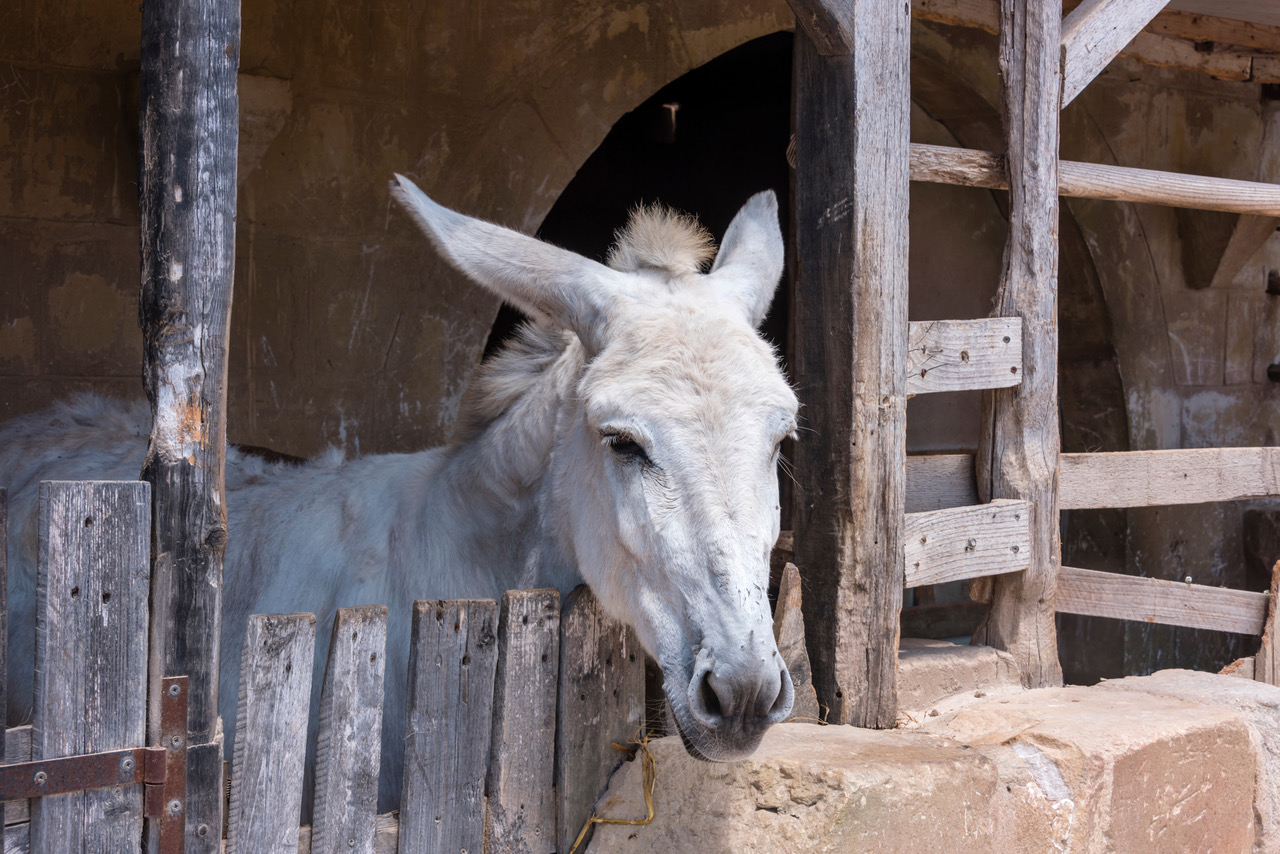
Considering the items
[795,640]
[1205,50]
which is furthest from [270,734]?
[1205,50]

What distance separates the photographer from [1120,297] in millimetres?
6344

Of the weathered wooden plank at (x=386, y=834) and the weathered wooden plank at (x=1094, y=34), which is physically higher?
the weathered wooden plank at (x=1094, y=34)

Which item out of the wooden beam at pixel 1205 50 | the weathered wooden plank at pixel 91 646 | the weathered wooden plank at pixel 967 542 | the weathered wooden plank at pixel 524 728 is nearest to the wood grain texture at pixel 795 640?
the weathered wooden plank at pixel 967 542

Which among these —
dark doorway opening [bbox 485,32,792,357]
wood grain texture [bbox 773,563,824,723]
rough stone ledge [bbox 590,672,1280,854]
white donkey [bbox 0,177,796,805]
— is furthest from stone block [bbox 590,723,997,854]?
dark doorway opening [bbox 485,32,792,357]

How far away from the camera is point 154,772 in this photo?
1.90m

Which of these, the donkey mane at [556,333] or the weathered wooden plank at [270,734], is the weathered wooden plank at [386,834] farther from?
the donkey mane at [556,333]

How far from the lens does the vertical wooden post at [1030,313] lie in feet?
11.4

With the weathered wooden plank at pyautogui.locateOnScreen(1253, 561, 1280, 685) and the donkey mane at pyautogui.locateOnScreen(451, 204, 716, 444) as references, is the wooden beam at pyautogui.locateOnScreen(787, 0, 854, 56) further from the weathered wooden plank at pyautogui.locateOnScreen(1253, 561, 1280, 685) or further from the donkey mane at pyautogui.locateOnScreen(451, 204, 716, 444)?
the weathered wooden plank at pyautogui.locateOnScreen(1253, 561, 1280, 685)

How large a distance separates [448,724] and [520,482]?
0.64 m

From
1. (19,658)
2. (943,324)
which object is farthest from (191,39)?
(943,324)

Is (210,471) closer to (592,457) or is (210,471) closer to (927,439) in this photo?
(592,457)

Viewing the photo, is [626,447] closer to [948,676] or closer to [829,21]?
[829,21]

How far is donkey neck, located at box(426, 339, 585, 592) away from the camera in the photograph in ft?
8.33

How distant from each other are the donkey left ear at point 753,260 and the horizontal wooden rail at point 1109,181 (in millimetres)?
605
